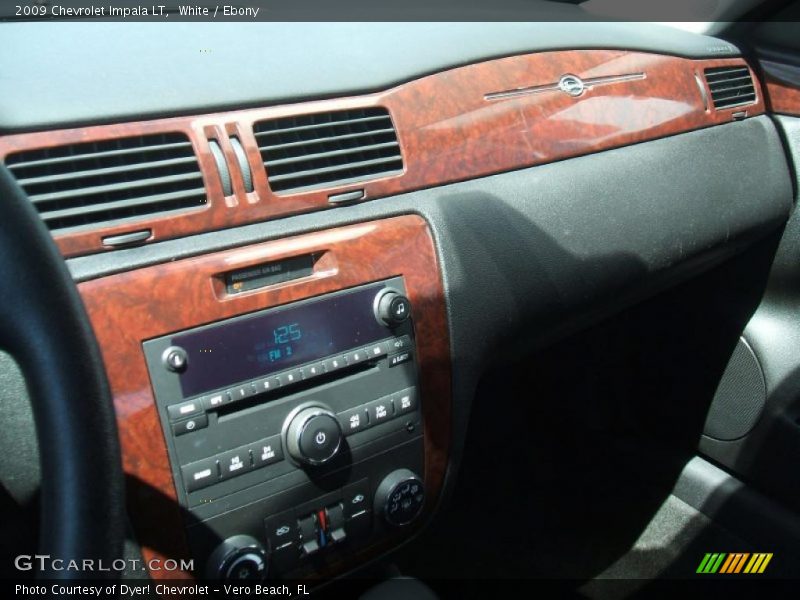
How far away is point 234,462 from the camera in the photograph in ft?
4.06

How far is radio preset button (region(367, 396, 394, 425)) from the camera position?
4.52 feet

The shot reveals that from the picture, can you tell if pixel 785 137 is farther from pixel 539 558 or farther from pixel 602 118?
pixel 539 558

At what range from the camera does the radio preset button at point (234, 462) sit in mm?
1228

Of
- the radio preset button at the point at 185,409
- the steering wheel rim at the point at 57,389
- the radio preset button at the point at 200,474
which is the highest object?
the steering wheel rim at the point at 57,389

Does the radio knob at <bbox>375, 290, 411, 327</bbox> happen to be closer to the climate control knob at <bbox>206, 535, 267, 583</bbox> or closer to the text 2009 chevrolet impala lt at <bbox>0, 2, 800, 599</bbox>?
the text 2009 chevrolet impala lt at <bbox>0, 2, 800, 599</bbox>

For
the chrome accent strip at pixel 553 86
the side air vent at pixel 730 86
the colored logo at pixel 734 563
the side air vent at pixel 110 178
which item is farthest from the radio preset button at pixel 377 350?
the colored logo at pixel 734 563

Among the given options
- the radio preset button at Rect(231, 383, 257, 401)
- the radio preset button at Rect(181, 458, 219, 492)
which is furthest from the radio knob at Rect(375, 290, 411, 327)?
the radio preset button at Rect(181, 458, 219, 492)

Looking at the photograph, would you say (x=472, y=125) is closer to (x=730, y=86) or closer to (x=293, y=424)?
(x=293, y=424)

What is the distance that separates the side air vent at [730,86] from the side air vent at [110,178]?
1331 millimetres

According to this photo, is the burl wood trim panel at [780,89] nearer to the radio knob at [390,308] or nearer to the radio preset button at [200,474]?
the radio knob at [390,308]

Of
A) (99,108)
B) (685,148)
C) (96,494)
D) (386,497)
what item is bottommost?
(386,497)

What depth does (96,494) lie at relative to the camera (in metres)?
0.75

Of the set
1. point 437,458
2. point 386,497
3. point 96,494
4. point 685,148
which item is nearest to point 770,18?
point 685,148

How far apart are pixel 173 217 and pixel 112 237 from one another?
90 mm
